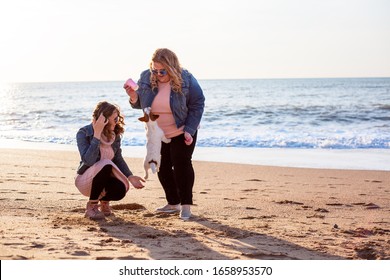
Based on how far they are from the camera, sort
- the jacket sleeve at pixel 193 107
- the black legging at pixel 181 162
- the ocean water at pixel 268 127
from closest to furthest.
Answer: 1. the jacket sleeve at pixel 193 107
2. the black legging at pixel 181 162
3. the ocean water at pixel 268 127

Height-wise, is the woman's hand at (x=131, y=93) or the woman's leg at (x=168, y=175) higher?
the woman's hand at (x=131, y=93)

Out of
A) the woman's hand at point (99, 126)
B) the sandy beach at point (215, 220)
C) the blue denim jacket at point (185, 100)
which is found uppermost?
the blue denim jacket at point (185, 100)

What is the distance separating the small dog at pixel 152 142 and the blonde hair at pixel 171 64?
Answer: 34 centimetres

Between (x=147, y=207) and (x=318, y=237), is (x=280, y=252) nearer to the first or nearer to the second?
(x=318, y=237)

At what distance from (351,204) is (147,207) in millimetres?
2260

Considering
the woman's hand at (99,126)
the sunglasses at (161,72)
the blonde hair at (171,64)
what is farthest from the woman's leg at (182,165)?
the woman's hand at (99,126)

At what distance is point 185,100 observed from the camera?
20.4 ft

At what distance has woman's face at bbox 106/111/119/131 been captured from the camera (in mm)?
6059

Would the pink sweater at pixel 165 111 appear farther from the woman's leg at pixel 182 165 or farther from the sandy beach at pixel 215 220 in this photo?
the sandy beach at pixel 215 220

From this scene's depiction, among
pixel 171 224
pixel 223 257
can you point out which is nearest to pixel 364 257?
pixel 223 257

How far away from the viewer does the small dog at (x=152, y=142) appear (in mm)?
6172

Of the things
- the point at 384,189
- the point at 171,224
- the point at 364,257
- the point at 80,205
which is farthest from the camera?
the point at 384,189

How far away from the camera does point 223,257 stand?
4871 mm

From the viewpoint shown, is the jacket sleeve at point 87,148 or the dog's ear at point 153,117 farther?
the dog's ear at point 153,117
